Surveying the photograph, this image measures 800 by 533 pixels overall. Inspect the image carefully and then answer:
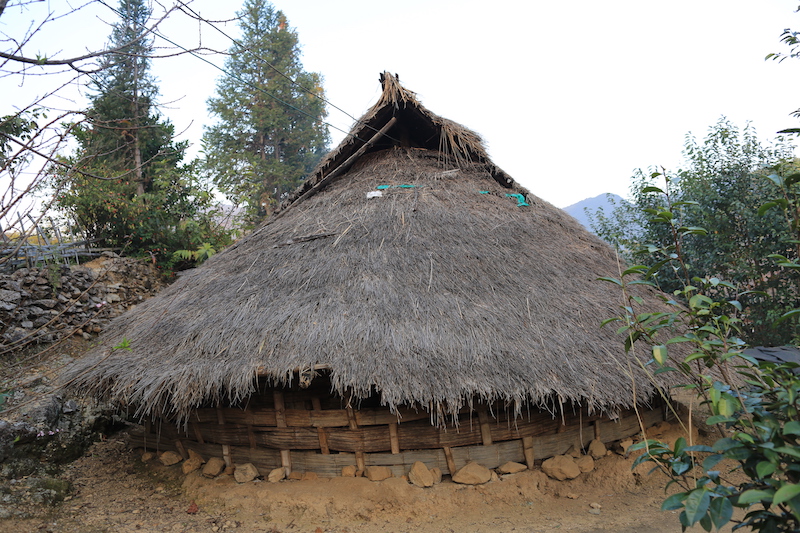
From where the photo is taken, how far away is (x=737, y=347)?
6.01ft

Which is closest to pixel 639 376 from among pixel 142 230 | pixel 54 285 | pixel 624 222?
pixel 624 222

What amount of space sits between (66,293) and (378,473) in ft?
23.6

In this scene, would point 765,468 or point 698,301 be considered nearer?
point 765,468

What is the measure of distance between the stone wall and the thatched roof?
2.49 metres

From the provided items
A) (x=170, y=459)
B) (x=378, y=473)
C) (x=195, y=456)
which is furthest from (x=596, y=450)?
(x=170, y=459)

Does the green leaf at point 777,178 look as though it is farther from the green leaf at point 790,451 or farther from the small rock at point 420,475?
the small rock at point 420,475

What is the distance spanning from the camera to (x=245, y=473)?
4.95 meters

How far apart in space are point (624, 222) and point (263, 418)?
9.73m

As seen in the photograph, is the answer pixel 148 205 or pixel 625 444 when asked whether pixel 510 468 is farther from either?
pixel 148 205

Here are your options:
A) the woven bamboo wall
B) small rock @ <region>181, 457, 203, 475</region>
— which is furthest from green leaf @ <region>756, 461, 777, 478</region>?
small rock @ <region>181, 457, 203, 475</region>

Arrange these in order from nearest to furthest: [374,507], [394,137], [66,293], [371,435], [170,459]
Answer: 1. [374,507]
2. [371,435]
3. [170,459]
4. [394,137]
5. [66,293]

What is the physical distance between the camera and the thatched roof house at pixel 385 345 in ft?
14.0

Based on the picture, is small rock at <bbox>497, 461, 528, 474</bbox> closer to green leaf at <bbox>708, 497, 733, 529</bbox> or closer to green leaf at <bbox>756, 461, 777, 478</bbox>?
green leaf at <bbox>708, 497, 733, 529</bbox>

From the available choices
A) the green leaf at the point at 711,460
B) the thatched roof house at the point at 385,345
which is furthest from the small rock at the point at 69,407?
the green leaf at the point at 711,460
